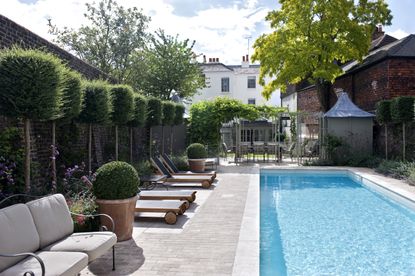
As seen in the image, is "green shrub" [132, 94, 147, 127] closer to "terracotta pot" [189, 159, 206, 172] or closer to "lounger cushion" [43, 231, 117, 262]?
"terracotta pot" [189, 159, 206, 172]

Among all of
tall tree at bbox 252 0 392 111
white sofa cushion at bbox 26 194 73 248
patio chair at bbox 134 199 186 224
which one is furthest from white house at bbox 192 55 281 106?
white sofa cushion at bbox 26 194 73 248

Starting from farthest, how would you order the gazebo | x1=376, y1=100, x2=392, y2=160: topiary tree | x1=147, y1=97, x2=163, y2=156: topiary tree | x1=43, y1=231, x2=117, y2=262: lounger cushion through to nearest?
1. the gazebo
2. x1=376, y1=100, x2=392, y2=160: topiary tree
3. x1=147, y1=97, x2=163, y2=156: topiary tree
4. x1=43, y1=231, x2=117, y2=262: lounger cushion

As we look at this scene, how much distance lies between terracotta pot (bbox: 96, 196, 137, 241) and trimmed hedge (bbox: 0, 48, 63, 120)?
1.53m

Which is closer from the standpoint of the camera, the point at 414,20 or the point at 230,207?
the point at 230,207

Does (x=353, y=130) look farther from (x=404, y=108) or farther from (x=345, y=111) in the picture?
(x=404, y=108)

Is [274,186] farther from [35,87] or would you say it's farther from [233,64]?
[233,64]

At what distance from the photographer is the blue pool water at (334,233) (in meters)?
5.33

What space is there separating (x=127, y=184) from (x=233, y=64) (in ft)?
134

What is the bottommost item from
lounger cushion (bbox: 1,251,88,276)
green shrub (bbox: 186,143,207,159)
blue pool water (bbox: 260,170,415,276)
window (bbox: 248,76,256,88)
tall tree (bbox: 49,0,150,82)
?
blue pool water (bbox: 260,170,415,276)

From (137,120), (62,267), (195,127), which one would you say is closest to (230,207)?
(137,120)

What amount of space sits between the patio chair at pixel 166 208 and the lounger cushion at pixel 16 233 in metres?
2.88

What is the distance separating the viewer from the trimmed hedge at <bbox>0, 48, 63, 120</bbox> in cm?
493

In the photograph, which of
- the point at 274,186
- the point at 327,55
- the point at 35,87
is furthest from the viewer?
the point at 327,55

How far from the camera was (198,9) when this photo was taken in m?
15.2
